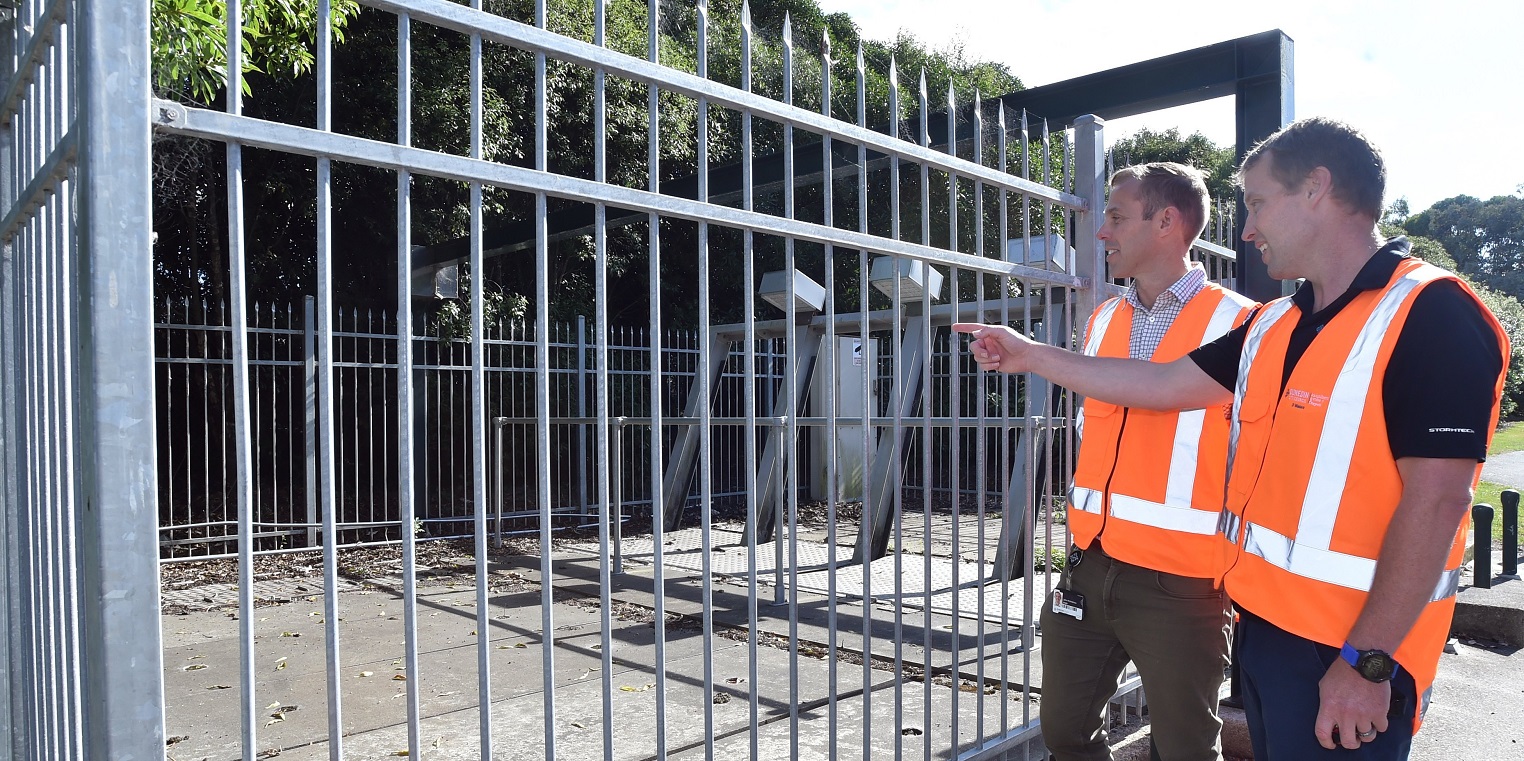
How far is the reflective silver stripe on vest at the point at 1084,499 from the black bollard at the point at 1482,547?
4908mm

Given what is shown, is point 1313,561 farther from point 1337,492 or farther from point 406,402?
point 406,402

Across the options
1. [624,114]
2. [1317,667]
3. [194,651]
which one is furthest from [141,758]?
[624,114]

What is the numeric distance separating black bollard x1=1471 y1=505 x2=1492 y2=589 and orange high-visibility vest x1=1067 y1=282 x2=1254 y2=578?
16.0 ft

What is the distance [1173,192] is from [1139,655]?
49.6 inches

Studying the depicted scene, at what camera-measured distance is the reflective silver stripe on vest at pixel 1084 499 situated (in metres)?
2.69

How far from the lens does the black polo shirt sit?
164 centimetres

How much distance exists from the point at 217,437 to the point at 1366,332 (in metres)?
10.9

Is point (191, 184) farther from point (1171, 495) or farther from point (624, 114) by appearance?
point (1171, 495)

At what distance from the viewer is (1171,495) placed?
8.36 feet

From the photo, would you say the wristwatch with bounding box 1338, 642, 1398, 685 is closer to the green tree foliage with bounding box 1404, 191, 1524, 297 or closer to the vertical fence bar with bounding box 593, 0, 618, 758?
the vertical fence bar with bounding box 593, 0, 618, 758

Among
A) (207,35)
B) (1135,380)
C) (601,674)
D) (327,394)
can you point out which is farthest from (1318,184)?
(207,35)

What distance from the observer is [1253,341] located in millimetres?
2242

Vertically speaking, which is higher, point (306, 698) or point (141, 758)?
point (141, 758)

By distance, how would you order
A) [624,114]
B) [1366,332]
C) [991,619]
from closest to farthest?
[1366,332] < [991,619] < [624,114]
